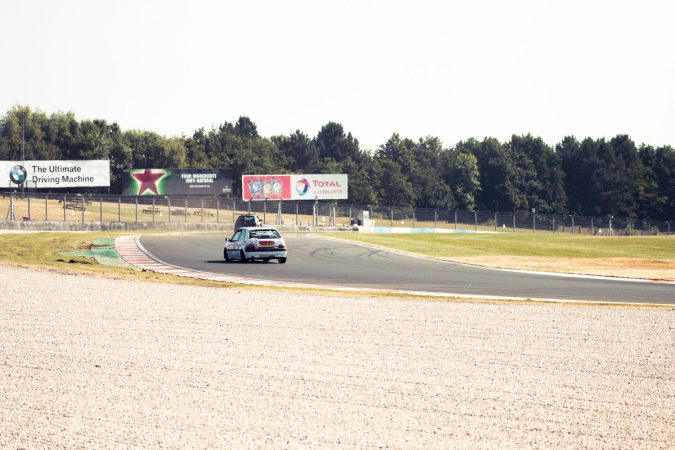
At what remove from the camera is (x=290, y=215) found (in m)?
86.9

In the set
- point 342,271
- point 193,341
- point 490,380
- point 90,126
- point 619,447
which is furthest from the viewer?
point 90,126

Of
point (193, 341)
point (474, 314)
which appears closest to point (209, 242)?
point (474, 314)

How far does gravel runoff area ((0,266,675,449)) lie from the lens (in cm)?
811

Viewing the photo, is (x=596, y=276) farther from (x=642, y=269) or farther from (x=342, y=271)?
(x=342, y=271)

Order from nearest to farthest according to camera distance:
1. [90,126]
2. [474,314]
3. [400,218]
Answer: [474,314]
[400,218]
[90,126]

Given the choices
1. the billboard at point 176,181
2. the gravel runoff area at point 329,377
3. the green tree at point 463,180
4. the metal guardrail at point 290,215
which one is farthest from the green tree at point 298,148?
the gravel runoff area at point 329,377

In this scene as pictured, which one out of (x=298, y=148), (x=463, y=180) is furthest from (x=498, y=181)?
(x=298, y=148)

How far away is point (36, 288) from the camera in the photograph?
2050cm

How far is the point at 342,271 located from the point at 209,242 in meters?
21.1

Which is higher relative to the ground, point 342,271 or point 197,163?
point 197,163

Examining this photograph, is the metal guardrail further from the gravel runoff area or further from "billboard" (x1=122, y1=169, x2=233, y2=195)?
the gravel runoff area

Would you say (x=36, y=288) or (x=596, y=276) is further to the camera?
(x=596, y=276)

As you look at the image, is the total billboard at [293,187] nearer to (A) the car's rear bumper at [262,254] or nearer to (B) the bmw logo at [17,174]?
(B) the bmw logo at [17,174]

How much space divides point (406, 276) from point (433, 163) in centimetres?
12783
